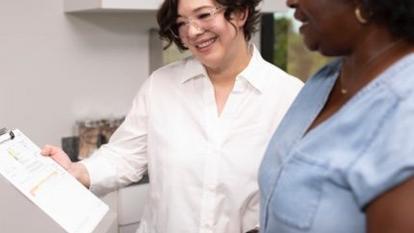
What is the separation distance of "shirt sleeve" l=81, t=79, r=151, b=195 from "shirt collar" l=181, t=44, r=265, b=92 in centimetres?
13

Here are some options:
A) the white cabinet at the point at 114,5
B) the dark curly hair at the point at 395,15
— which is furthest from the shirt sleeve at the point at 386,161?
the white cabinet at the point at 114,5

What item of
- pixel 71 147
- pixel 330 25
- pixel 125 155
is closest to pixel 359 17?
pixel 330 25

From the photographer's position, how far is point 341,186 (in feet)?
2.23

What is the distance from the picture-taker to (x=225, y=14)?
1.32m

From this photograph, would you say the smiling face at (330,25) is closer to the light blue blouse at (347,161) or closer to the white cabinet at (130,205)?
the light blue blouse at (347,161)

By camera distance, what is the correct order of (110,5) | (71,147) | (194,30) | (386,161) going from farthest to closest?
(71,147)
(110,5)
(194,30)
(386,161)

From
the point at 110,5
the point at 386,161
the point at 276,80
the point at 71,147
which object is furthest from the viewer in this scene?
the point at 71,147

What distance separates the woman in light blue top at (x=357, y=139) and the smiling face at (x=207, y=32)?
546 mm

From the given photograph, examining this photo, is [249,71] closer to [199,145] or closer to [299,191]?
[199,145]

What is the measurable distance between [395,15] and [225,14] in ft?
2.41

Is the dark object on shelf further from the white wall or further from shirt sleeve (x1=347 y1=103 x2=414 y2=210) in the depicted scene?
shirt sleeve (x1=347 y1=103 x2=414 y2=210)

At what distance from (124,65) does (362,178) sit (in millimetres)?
1611

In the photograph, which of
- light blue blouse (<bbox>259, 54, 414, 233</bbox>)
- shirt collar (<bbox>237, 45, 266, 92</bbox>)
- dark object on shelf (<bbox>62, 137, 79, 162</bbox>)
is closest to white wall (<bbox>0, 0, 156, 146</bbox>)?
dark object on shelf (<bbox>62, 137, 79, 162</bbox>)

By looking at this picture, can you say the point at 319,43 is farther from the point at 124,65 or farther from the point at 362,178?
the point at 124,65
